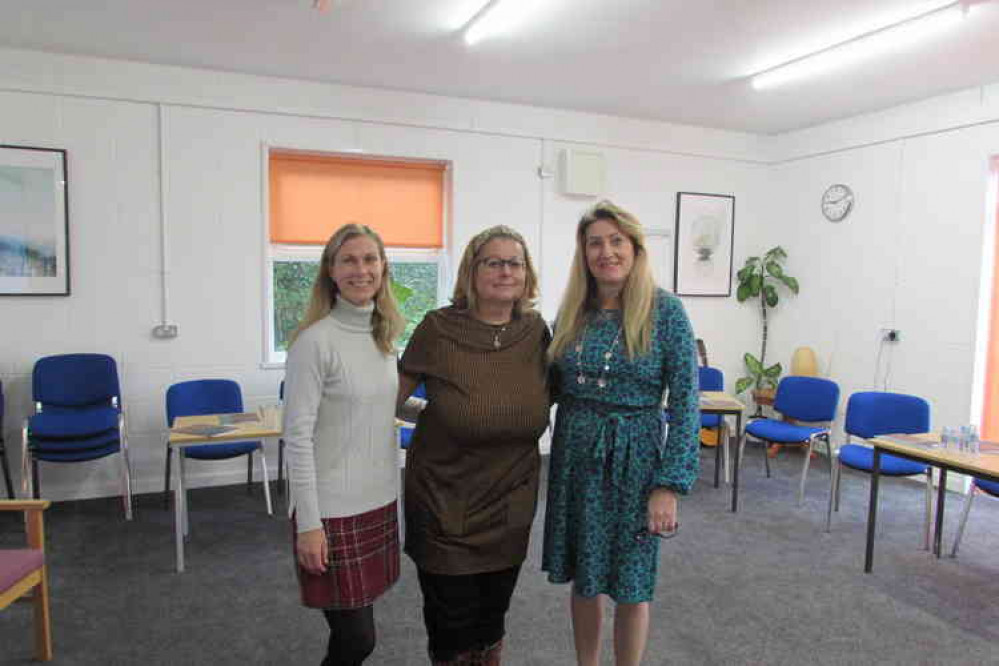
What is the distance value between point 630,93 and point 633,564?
389cm

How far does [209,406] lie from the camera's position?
166 inches

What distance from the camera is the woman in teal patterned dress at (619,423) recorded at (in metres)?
1.81

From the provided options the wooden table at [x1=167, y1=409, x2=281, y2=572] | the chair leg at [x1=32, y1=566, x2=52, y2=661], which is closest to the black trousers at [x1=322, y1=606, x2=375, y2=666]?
the chair leg at [x1=32, y1=566, x2=52, y2=661]

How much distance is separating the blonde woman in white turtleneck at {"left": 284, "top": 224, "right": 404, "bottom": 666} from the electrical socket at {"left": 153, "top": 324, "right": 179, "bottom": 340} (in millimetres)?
3200

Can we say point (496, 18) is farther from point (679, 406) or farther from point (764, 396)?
point (764, 396)

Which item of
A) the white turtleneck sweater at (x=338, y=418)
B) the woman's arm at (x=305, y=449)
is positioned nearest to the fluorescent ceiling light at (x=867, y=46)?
the white turtleneck sweater at (x=338, y=418)

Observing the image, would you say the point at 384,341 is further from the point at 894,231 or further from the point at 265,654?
the point at 894,231

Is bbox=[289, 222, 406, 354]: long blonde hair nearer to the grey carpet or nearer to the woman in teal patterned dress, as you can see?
the woman in teal patterned dress

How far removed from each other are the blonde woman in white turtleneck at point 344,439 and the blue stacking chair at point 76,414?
2.84 m

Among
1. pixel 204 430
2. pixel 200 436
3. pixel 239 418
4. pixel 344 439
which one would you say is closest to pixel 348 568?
pixel 344 439

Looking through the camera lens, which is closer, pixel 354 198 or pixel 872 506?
pixel 872 506

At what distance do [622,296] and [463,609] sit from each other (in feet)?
3.04

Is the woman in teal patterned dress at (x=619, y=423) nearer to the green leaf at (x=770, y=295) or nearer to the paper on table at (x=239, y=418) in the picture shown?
the paper on table at (x=239, y=418)

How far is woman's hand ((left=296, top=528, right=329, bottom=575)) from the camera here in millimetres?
1559
